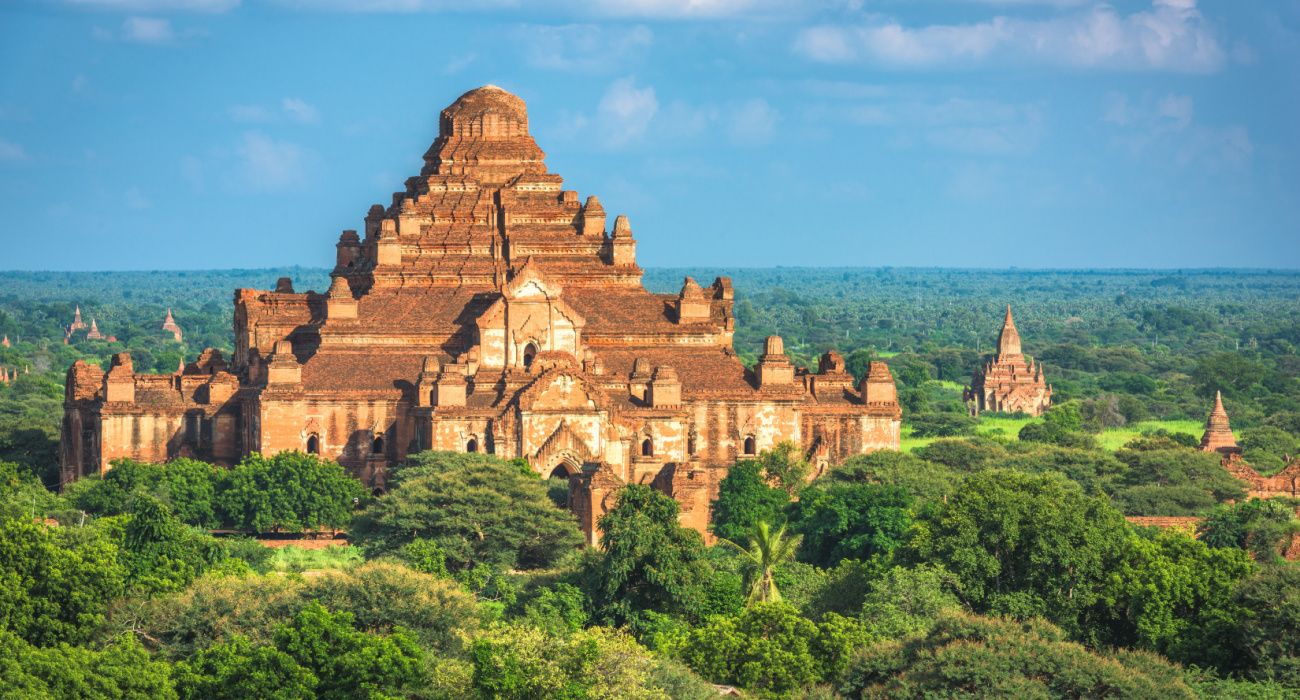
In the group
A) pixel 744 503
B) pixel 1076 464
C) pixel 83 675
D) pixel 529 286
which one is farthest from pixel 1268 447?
pixel 83 675

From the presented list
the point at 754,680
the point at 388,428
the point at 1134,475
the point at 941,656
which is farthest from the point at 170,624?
the point at 1134,475

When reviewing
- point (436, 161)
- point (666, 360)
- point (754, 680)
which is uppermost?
point (436, 161)

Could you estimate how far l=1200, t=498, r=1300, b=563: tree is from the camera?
72375mm

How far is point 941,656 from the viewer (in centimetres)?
5031

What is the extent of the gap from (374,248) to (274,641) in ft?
131

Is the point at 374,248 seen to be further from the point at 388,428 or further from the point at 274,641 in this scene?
the point at 274,641

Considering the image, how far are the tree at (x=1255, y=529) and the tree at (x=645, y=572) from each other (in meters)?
15.1

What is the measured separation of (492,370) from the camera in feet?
276

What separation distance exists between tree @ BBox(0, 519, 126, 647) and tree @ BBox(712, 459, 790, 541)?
21564 millimetres

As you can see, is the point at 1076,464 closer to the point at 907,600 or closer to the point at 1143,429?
the point at 907,600

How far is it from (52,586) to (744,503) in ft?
85.6

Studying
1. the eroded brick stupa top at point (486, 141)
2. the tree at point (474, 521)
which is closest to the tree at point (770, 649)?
→ the tree at point (474, 521)

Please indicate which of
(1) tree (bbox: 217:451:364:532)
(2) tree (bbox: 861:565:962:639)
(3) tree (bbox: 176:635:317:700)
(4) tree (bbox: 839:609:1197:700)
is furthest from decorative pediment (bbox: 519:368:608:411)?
(3) tree (bbox: 176:635:317:700)

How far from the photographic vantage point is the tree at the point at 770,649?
53562 mm
